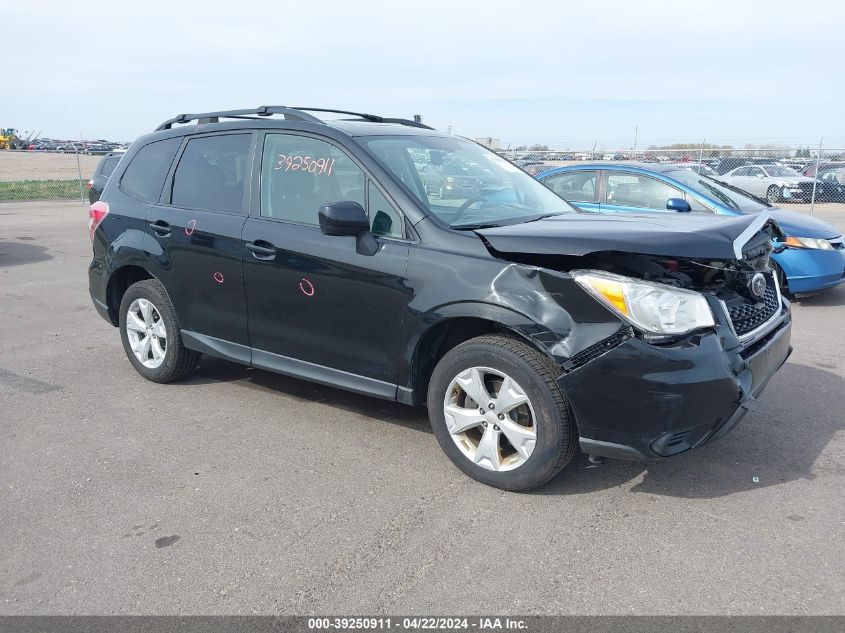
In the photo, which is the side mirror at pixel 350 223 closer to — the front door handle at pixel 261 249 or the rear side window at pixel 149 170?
the front door handle at pixel 261 249

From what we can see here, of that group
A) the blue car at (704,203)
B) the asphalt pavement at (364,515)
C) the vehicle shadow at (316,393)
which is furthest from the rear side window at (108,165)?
the asphalt pavement at (364,515)

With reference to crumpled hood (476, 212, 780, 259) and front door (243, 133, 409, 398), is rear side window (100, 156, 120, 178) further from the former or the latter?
crumpled hood (476, 212, 780, 259)

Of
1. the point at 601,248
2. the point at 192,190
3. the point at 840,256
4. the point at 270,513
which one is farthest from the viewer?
the point at 840,256

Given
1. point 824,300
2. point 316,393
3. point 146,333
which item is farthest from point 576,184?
point 146,333

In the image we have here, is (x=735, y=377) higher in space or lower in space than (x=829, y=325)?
higher

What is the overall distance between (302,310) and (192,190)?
138 cm

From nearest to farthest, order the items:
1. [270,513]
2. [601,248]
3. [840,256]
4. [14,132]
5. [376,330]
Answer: [601,248] → [270,513] → [376,330] → [840,256] → [14,132]

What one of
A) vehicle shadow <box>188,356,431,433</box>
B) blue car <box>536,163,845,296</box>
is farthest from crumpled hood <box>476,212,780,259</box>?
blue car <box>536,163,845,296</box>

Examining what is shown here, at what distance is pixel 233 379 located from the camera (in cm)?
567

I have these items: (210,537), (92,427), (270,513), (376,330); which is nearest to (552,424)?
(376,330)

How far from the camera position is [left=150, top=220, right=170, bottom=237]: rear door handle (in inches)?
202

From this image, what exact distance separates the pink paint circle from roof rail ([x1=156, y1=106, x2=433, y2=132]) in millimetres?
1008

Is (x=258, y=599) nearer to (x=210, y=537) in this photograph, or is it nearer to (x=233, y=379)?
(x=210, y=537)

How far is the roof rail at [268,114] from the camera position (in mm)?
4712
